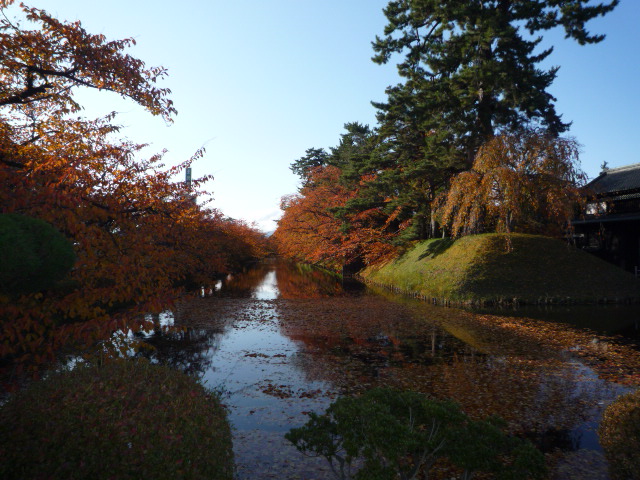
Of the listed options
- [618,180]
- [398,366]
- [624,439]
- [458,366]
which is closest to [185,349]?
[398,366]

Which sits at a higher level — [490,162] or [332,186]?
[332,186]

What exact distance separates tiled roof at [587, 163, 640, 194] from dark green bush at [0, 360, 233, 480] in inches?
1344

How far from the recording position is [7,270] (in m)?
4.09

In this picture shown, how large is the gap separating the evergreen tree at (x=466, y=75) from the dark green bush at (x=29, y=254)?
77.5 feet

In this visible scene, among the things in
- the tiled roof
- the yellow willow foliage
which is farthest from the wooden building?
the yellow willow foliage

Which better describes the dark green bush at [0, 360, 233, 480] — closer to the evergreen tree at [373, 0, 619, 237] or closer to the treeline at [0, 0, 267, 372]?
the treeline at [0, 0, 267, 372]

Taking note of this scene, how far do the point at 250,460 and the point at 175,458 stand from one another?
2536 mm

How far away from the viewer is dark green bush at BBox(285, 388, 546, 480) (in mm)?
A: 3811

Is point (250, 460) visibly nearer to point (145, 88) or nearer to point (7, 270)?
point (7, 270)

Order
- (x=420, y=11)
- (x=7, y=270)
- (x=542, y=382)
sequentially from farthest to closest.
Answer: (x=420, y=11) < (x=542, y=382) < (x=7, y=270)

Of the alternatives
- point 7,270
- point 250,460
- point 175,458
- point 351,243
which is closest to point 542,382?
point 250,460

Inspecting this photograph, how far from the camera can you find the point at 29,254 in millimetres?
4238

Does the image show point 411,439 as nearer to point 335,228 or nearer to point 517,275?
point 517,275

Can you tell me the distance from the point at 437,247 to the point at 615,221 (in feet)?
43.8
